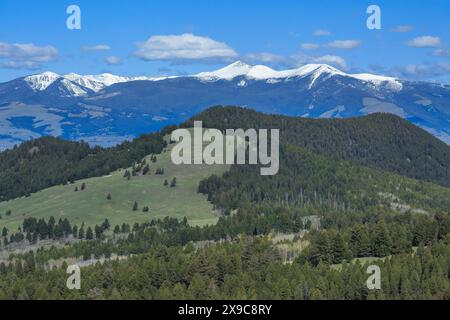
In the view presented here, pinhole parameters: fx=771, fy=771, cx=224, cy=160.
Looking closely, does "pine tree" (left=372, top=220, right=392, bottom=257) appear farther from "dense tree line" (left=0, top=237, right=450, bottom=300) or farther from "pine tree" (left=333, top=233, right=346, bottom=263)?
"dense tree line" (left=0, top=237, right=450, bottom=300)

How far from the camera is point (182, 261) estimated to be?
177750mm

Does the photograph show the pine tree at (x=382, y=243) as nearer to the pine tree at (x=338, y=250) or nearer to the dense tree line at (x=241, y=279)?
the pine tree at (x=338, y=250)

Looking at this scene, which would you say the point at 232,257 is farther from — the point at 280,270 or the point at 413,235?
the point at 413,235

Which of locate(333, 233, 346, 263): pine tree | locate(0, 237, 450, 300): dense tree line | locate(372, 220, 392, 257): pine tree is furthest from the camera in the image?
locate(372, 220, 392, 257): pine tree

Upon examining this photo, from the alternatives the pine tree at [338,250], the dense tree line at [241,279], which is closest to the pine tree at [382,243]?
the pine tree at [338,250]

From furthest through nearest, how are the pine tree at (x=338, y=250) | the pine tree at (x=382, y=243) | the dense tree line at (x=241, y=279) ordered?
1. the pine tree at (x=382, y=243)
2. the pine tree at (x=338, y=250)
3. the dense tree line at (x=241, y=279)

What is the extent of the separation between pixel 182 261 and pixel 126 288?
2251cm

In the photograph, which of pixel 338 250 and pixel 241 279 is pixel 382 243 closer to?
pixel 338 250

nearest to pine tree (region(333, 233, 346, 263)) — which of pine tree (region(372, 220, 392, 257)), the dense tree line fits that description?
the dense tree line

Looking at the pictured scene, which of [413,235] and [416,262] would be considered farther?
[413,235]

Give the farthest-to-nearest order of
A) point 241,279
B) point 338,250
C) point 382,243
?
1. point 382,243
2. point 338,250
3. point 241,279

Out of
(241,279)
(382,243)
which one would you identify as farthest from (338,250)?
(241,279)

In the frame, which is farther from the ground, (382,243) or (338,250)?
(382,243)
